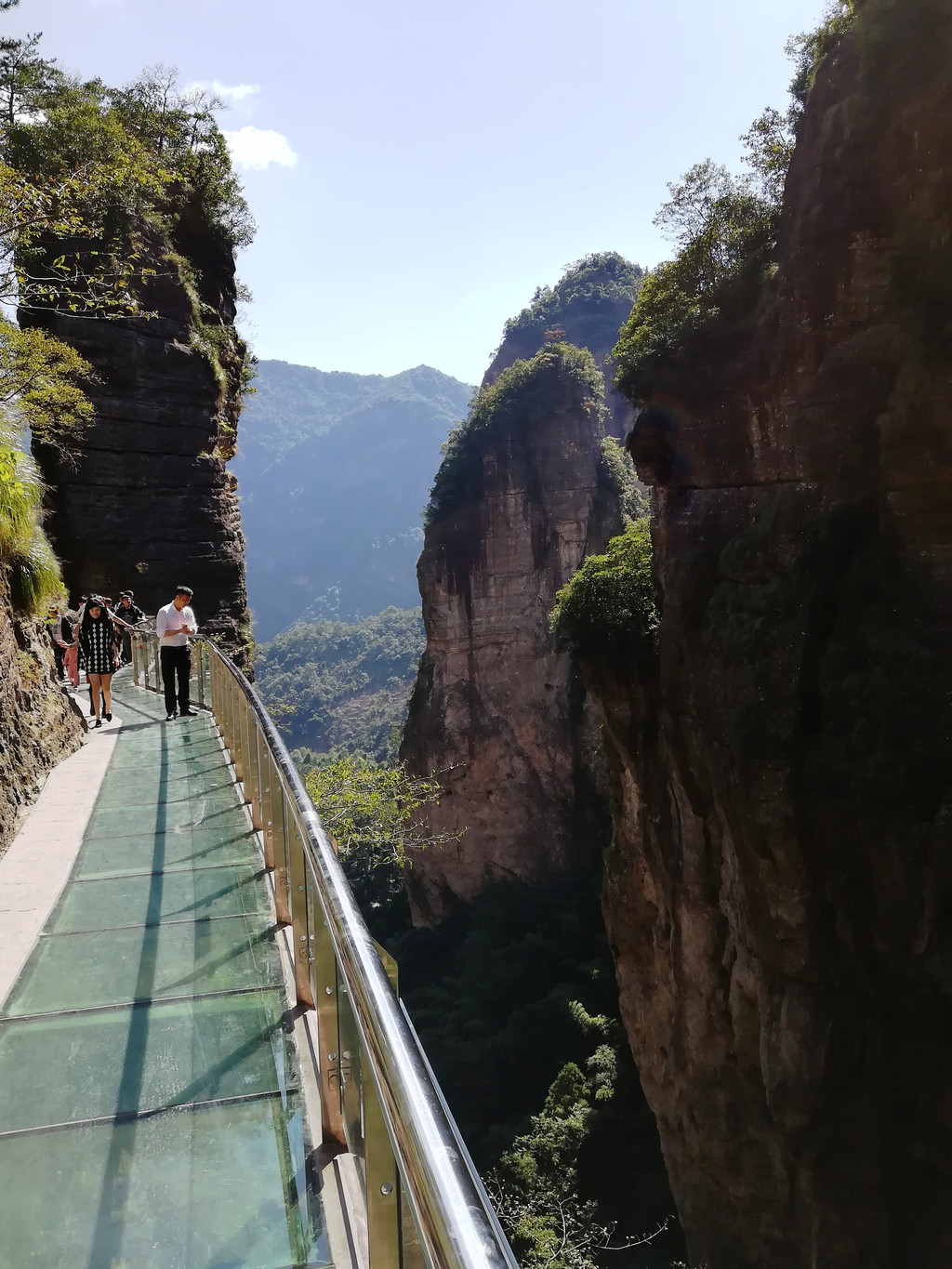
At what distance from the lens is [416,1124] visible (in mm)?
1330

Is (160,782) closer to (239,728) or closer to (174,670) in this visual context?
(239,728)

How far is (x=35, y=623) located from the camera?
25.4 feet

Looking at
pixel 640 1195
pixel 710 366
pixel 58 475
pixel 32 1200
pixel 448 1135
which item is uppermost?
pixel 710 366

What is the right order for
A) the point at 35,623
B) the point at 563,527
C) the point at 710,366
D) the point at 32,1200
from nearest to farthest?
1. the point at 32,1200
2. the point at 35,623
3. the point at 710,366
4. the point at 563,527

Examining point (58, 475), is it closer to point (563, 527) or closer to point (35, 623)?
point (35, 623)

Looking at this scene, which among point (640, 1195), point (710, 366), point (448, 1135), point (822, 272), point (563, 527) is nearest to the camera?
point (448, 1135)

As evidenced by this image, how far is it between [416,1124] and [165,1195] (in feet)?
3.98

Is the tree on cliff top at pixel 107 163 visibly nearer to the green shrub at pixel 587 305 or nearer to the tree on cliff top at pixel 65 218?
the tree on cliff top at pixel 65 218

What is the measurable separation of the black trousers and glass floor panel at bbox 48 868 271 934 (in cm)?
497

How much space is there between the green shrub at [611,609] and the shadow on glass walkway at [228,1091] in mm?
12862

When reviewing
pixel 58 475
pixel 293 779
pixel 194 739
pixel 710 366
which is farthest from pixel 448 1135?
pixel 58 475

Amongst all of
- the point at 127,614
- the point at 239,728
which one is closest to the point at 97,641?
the point at 239,728

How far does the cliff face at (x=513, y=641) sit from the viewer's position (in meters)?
33.3

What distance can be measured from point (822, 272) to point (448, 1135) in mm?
12855
